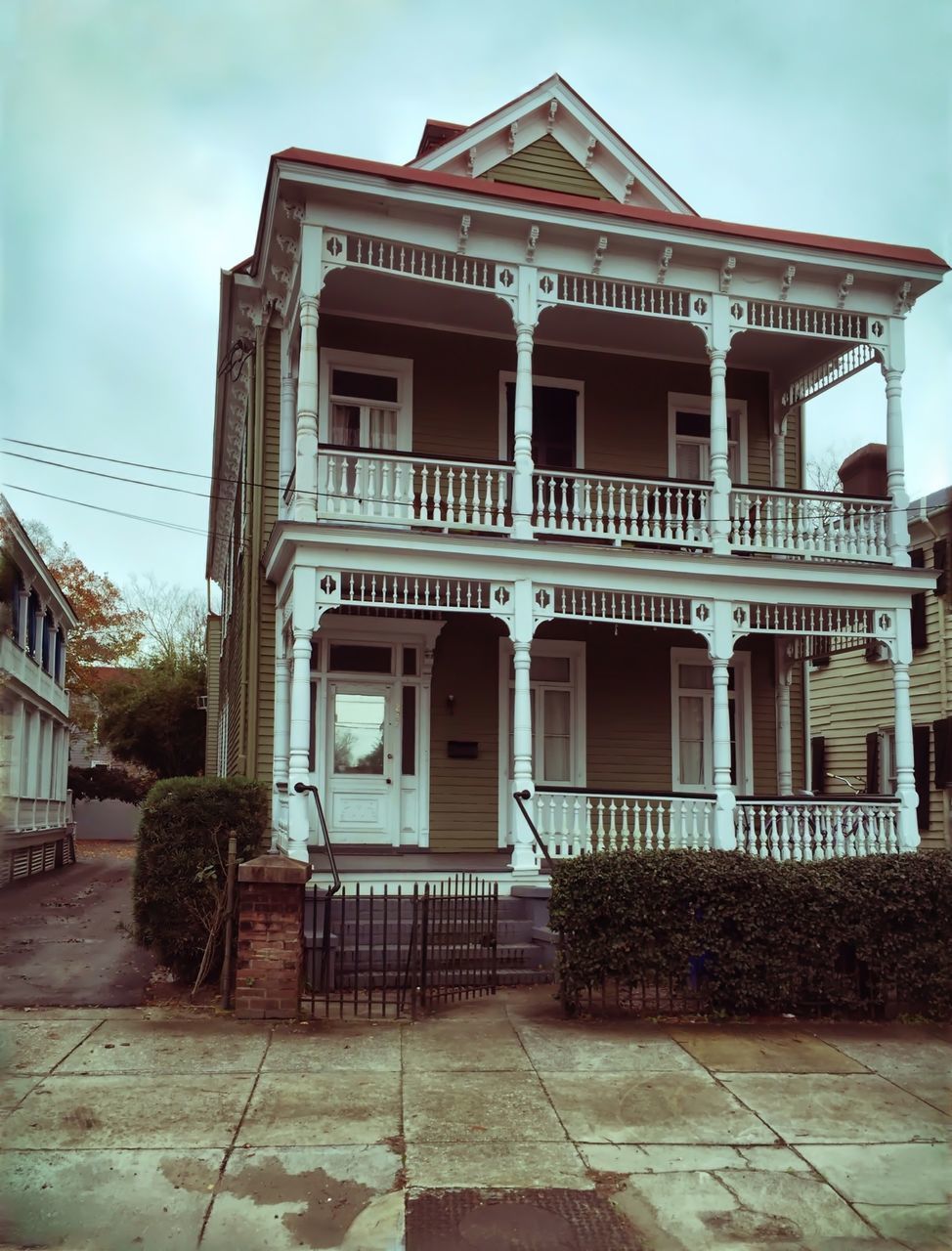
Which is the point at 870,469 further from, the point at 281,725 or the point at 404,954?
the point at 404,954

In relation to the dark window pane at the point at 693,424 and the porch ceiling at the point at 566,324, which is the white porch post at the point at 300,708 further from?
the dark window pane at the point at 693,424

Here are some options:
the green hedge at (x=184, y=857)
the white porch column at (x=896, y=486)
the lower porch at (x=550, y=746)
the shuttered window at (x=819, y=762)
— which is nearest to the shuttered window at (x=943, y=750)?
the lower porch at (x=550, y=746)

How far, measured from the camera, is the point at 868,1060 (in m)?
7.30

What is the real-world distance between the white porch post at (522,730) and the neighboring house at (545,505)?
0.03m

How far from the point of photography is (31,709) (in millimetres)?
6473

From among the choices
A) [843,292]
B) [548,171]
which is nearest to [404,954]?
[843,292]

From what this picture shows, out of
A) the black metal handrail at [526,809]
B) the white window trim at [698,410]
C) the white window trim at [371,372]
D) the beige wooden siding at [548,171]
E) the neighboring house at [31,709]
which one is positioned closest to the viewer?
the neighboring house at [31,709]

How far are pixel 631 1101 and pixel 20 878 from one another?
644 inches

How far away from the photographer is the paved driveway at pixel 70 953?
8.84m

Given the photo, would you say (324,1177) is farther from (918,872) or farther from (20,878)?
(20,878)

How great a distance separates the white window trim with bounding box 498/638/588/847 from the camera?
13289 millimetres

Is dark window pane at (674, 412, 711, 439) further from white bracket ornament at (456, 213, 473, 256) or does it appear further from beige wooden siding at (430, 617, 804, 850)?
white bracket ornament at (456, 213, 473, 256)

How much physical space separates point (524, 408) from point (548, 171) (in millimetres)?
4220

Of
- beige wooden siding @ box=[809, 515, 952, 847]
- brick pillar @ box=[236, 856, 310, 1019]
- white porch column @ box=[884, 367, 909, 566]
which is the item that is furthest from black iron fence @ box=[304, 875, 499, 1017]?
beige wooden siding @ box=[809, 515, 952, 847]
